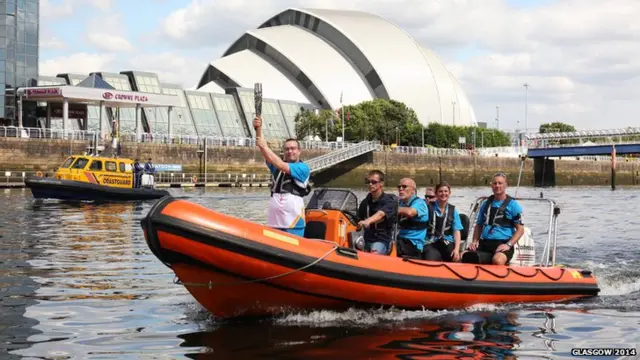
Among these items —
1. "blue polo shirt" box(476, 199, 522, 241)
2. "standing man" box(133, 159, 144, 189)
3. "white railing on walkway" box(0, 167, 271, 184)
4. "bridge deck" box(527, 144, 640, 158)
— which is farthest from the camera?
"bridge deck" box(527, 144, 640, 158)

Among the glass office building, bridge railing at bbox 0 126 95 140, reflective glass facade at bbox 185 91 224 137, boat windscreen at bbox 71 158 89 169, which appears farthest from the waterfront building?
boat windscreen at bbox 71 158 89 169

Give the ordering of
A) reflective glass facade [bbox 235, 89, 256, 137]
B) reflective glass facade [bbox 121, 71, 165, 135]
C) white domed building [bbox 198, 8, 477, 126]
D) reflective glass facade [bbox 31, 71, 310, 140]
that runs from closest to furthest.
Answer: reflective glass facade [bbox 31, 71, 310, 140] < reflective glass facade [bbox 121, 71, 165, 135] < reflective glass facade [bbox 235, 89, 256, 137] < white domed building [bbox 198, 8, 477, 126]

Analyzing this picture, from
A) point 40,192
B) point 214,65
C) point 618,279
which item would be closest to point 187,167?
point 40,192

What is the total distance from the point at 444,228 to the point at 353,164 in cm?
6146

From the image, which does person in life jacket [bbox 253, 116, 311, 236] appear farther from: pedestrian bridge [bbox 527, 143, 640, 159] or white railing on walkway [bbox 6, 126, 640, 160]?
pedestrian bridge [bbox 527, 143, 640, 159]

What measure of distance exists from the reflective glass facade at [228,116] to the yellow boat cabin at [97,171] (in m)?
49.0

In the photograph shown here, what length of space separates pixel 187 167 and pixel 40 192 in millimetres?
28779

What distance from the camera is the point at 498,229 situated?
12531mm

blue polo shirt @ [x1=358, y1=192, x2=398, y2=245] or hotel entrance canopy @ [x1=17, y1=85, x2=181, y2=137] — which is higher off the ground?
hotel entrance canopy @ [x1=17, y1=85, x2=181, y2=137]

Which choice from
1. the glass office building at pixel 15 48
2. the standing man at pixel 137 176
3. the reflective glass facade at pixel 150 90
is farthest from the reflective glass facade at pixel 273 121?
the standing man at pixel 137 176

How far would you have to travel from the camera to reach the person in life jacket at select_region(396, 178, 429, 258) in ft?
38.5

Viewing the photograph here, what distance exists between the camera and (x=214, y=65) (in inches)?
4031

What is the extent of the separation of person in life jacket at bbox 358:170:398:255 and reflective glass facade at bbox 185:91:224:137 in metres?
73.1

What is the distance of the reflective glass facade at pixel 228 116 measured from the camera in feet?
282
